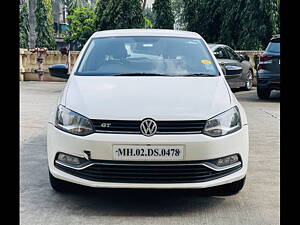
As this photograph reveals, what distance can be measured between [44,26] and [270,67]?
38891mm

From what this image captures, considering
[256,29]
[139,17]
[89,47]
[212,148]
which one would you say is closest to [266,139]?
[89,47]

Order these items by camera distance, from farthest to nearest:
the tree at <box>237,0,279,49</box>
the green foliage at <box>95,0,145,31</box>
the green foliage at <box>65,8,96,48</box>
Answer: the green foliage at <box>65,8,96,48</box>
the green foliage at <box>95,0,145,31</box>
the tree at <box>237,0,279,49</box>

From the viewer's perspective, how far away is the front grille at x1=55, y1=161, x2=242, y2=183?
4.48 meters

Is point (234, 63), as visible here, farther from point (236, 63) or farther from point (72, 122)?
point (72, 122)

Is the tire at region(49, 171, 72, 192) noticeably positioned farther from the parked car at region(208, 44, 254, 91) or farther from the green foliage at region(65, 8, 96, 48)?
the green foliage at region(65, 8, 96, 48)

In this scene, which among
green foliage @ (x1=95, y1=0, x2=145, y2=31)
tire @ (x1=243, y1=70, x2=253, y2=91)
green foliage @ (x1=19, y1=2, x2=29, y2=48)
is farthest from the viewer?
green foliage @ (x1=19, y1=2, x2=29, y2=48)

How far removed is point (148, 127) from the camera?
4.50m

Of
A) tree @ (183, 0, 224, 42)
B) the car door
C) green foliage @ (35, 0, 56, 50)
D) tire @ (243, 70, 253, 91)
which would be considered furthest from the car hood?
green foliage @ (35, 0, 56, 50)

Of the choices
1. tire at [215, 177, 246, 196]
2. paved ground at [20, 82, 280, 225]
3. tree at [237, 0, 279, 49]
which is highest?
tree at [237, 0, 279, 49]

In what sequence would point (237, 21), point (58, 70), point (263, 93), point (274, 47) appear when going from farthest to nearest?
point (237, 21), point (263, 93), point (274, 47), point (58, 70)

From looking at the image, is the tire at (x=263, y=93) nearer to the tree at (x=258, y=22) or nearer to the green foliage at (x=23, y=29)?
the tree at (x=258, y=22)

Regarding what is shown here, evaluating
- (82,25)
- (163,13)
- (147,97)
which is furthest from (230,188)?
(82,25)

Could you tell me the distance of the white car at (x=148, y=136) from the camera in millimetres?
4461

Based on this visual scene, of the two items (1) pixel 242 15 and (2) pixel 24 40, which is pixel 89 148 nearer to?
(1) pixel 242 15
